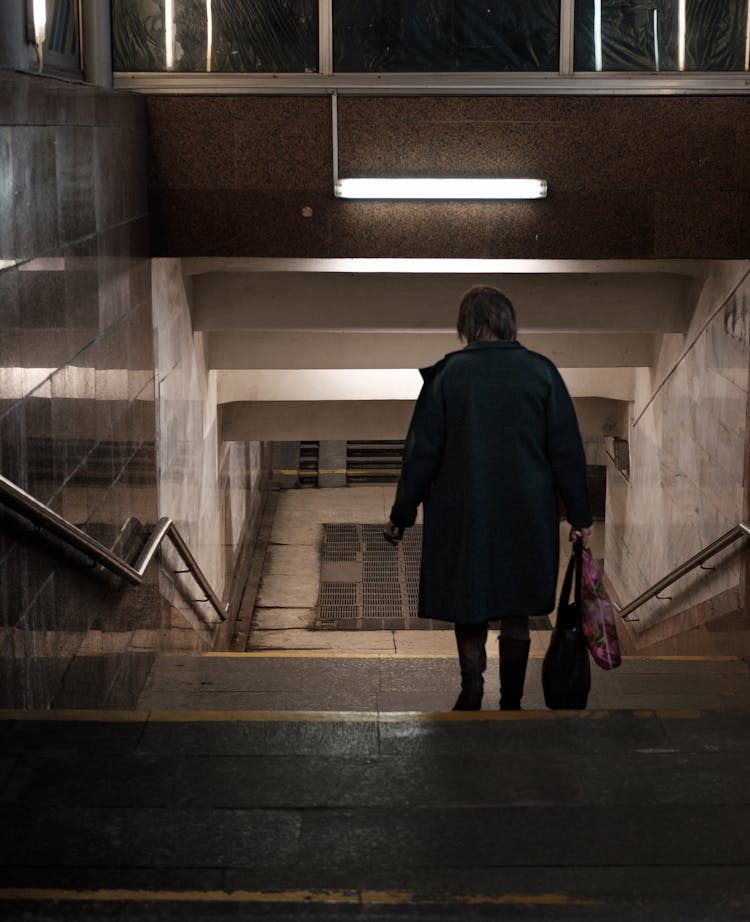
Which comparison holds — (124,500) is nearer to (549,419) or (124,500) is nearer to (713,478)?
A: (549,419)

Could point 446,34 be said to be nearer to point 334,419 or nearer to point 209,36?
point 209,36

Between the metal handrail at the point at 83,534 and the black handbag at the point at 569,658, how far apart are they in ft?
4.80

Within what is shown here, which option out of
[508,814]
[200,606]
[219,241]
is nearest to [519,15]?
[219,241]

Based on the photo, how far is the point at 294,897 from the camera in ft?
7.43

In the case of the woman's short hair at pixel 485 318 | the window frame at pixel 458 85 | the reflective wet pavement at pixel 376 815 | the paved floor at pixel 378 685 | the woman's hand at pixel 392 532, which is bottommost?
the paved floor at pixel 378 685

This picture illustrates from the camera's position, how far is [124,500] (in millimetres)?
5008

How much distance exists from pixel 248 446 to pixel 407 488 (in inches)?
357

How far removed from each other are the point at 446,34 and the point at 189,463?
282cm

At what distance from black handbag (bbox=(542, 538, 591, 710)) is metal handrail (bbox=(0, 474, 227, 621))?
1.46m

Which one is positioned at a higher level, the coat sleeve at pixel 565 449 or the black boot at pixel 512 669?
the coat sleeve at pixel 565 449

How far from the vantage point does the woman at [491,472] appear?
3.61m

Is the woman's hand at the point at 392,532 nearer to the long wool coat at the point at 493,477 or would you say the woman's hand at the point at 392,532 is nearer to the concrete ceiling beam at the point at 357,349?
the long wool coat at the point at 493,477

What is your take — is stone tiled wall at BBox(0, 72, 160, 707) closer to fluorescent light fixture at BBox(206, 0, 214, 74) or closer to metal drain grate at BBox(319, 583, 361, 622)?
fluorescent light fixture at BBox(206, 0, 214, 74)

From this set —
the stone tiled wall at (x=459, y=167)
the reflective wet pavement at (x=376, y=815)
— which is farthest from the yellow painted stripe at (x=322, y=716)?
the stone tiled wall at (x=459, y=167)
